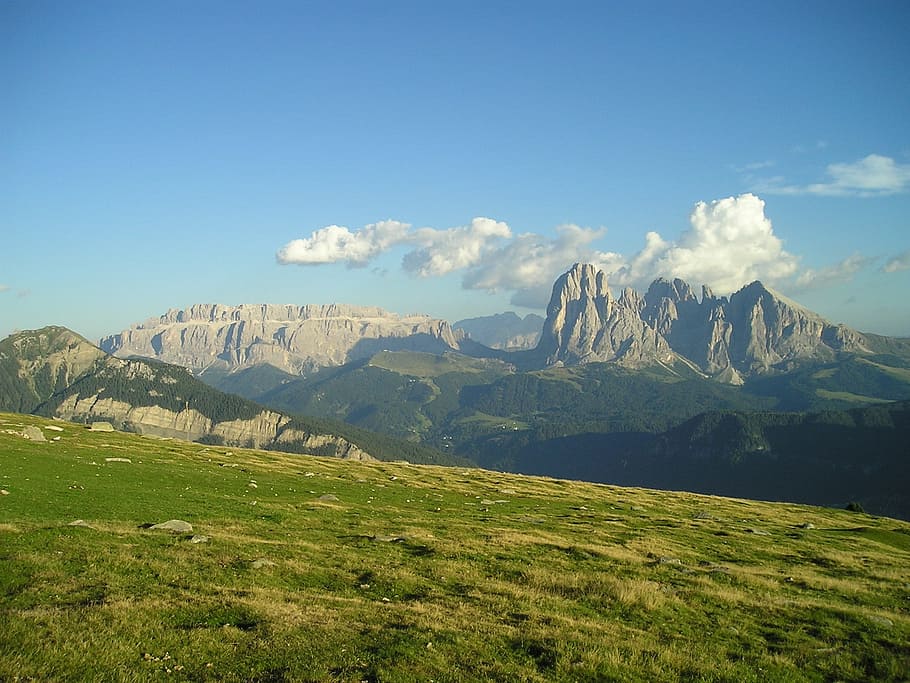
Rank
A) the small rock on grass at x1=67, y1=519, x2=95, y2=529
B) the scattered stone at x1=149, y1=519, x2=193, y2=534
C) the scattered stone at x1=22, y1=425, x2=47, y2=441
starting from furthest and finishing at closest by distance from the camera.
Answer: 1. the scattered stone at x1=22, y1=425, x2=47, y2=441
2. the scattered stone at x1=149, y1=519, x2=193, y2=534
3. the small rock on grass at x1=67, y1=519, x2=95, y2=529

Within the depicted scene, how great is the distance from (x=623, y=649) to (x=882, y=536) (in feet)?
181

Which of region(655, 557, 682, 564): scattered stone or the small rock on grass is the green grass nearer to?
region(655, 557, 682, 564): scattered stone

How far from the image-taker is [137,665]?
1596 cm

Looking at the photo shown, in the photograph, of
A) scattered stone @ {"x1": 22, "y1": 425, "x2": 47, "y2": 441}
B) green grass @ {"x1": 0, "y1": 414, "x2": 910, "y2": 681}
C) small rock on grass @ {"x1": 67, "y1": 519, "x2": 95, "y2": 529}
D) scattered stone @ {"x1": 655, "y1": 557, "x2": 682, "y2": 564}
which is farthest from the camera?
scattered stone @ {"x1": 22, "y1": 425, "x2": 47, "y2": 441}

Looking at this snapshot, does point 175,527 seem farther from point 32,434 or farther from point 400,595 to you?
point 32,434

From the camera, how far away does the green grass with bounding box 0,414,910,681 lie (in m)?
17.2

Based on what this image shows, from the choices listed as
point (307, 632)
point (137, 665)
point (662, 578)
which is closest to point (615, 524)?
point (662, 578)

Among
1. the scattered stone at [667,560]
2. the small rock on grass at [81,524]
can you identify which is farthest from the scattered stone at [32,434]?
the scattered stone at [667,560]

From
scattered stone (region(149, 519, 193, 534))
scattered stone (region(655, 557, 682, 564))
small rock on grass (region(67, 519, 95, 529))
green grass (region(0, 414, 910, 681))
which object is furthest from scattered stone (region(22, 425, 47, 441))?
scattered stone (region(655, 557, 682, 564))

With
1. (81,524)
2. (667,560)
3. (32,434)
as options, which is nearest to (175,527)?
(81,524)

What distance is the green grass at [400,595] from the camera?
17172 millimetres

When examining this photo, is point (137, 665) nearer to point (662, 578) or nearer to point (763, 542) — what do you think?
point (662, 578)

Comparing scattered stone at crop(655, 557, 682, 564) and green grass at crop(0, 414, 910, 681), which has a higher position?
green grass at crop(0, 414, 910, 681)

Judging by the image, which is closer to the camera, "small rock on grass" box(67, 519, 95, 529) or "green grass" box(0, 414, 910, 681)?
"green grass" box(0, 414, 910, 681)
